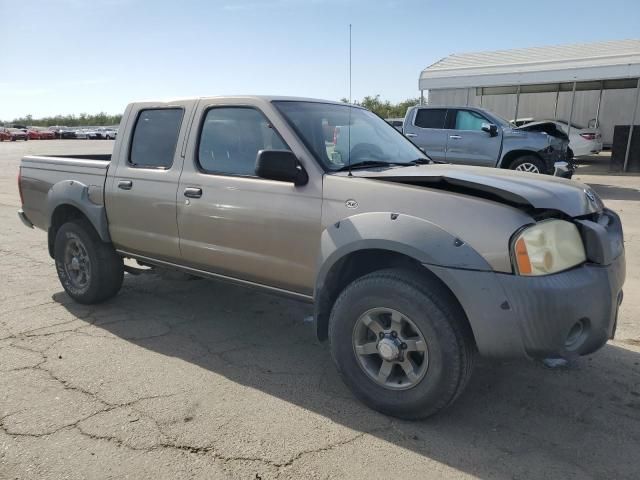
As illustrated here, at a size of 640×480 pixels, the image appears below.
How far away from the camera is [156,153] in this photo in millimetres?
4301

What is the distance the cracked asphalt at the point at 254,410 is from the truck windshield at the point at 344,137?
146cm

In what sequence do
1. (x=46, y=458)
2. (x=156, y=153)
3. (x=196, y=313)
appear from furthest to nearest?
(x=196, y=313) < (x=156, y=153) < (x=46, y=458)

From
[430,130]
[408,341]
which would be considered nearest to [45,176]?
[408,341]

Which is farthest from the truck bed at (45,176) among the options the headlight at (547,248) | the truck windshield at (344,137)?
the headlight at (547,248)

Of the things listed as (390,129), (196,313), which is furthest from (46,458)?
(390,129)

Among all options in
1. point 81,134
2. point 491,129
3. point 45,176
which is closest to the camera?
point 45,176

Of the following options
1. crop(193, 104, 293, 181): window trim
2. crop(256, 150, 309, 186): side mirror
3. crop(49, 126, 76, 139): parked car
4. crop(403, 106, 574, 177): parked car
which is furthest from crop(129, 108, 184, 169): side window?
crop(49, 126, 76, 139): parked car

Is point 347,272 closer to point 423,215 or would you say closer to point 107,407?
point 423,215

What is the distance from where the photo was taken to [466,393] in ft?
10.9

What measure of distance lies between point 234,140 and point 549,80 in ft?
51.5

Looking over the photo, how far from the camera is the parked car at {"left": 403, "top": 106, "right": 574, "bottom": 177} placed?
11633mm

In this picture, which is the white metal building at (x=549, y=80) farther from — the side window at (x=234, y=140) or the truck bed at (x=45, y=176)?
the truck bed at (x=45, y=176)

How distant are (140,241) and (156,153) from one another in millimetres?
728

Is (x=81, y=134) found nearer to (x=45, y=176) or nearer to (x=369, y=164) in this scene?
(x=45, y=176)
